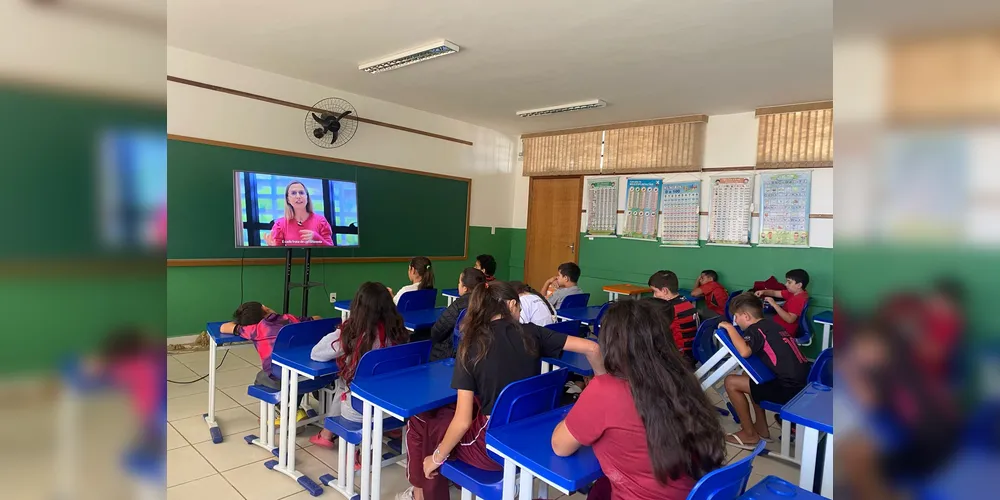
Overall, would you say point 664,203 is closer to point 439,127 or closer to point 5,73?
point 439,127

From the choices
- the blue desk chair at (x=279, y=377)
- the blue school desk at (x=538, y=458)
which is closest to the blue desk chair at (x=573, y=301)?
the blue desk chair at (x=279, y=377)

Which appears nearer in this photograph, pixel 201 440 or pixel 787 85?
pixel 201 440

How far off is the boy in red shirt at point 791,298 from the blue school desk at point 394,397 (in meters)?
3.56

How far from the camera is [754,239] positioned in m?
5.78

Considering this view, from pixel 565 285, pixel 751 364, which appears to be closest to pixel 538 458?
pixel 751 364

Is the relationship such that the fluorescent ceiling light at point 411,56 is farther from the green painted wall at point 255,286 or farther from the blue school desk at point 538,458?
the blue school desk at point 538,458

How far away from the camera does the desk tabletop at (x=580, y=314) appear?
12.9 ft

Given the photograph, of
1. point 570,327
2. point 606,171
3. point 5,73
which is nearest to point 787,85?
point 606,171

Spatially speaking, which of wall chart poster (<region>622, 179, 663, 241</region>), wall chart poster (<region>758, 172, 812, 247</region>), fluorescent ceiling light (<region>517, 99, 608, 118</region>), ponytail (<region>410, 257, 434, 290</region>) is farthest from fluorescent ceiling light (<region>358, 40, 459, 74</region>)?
wall chart poster (<region>758, 172, 812, 247</region>)

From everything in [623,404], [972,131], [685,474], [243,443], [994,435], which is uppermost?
[972,131]

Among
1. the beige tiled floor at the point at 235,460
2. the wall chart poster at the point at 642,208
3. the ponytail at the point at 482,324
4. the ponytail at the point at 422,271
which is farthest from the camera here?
the wall chart poster at the point at 642,208

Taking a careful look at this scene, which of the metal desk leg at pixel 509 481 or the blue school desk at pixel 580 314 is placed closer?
the metal desk leg at pixel 509 481

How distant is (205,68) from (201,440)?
3494mm

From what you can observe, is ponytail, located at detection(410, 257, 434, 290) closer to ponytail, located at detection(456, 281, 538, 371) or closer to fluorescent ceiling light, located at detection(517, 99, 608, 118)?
ponytail, located at detection(456, 281, 538, 371)
